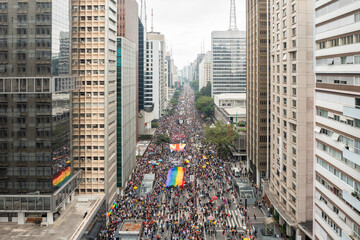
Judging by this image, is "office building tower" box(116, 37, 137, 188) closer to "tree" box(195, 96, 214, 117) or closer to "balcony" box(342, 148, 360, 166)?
"balcony" box(342, 148, 360, 166)

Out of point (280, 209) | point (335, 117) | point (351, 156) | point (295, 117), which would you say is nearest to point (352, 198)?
point (351, 156)

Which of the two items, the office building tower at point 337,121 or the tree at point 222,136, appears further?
the tree at point 222,136

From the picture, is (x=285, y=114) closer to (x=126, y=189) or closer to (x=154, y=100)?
(x=126, y=189)

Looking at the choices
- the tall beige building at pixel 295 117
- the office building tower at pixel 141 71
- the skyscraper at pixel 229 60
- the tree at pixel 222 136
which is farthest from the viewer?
the skyscraper at pixel 229 60

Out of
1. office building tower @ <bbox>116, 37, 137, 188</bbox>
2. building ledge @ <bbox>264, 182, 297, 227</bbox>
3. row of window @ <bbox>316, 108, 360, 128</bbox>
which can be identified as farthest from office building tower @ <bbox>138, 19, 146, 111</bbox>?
row of window @ <bbox>316, 108, 360, 128</bbox>

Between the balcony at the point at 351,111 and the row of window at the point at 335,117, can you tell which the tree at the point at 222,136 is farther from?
the balcony at the point at 351,111

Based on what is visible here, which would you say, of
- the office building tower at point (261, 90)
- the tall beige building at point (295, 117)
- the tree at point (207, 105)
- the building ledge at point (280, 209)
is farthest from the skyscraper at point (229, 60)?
the tall beige building at point (295, 117)
